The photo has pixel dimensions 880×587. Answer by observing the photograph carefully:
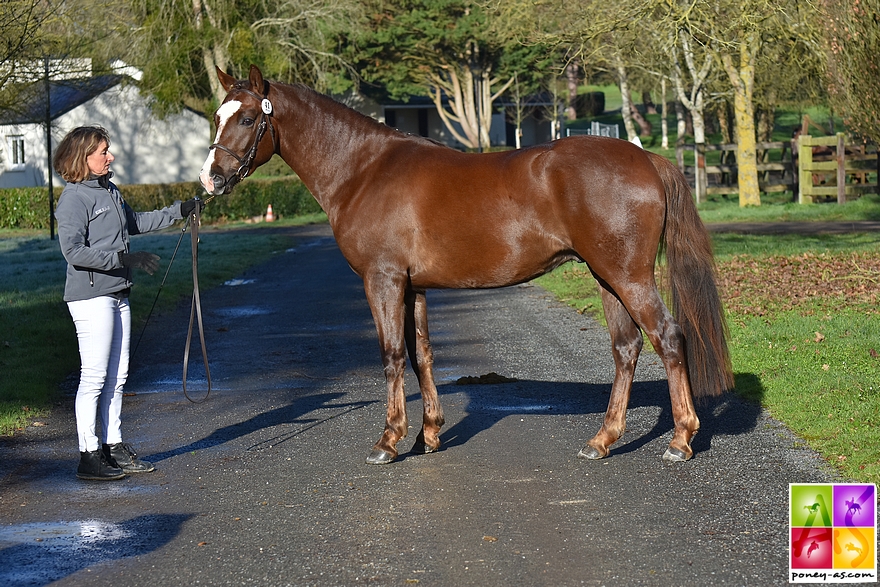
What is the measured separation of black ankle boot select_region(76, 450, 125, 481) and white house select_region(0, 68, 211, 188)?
41.8m

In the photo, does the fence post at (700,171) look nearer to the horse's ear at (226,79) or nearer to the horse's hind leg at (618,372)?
the horse's hind leg at (618,372)

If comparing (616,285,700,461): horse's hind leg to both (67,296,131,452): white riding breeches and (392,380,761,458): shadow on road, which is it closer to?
(392,380,761,458): shadow on road

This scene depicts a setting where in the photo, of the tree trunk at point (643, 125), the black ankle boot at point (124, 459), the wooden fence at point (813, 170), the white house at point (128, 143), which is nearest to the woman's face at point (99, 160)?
the black ankle boot at point (124, 459)

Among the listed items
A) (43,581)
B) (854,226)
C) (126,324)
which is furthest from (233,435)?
Answer: (854,226)

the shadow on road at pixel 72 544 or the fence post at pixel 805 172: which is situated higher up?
the fence post at pixel 805 172

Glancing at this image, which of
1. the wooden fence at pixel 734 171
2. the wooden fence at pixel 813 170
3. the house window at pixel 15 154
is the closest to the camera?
the wooden fence at pixel 813 170

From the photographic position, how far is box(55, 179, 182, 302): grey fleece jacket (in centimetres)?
588

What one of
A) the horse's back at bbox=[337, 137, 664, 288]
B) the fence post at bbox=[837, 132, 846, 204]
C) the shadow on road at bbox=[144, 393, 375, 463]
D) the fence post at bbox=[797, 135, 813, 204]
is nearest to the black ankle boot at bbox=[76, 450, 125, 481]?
the shadow on road at bbox=[144, 393, 375, 463]

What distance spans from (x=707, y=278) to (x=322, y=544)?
317 cm

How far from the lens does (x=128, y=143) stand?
47.2m

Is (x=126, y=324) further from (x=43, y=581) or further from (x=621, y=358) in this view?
(x=621, y=358)

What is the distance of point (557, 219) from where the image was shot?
243 inches

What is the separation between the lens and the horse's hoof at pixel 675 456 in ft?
19.6

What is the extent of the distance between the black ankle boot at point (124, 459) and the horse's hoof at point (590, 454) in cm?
278
